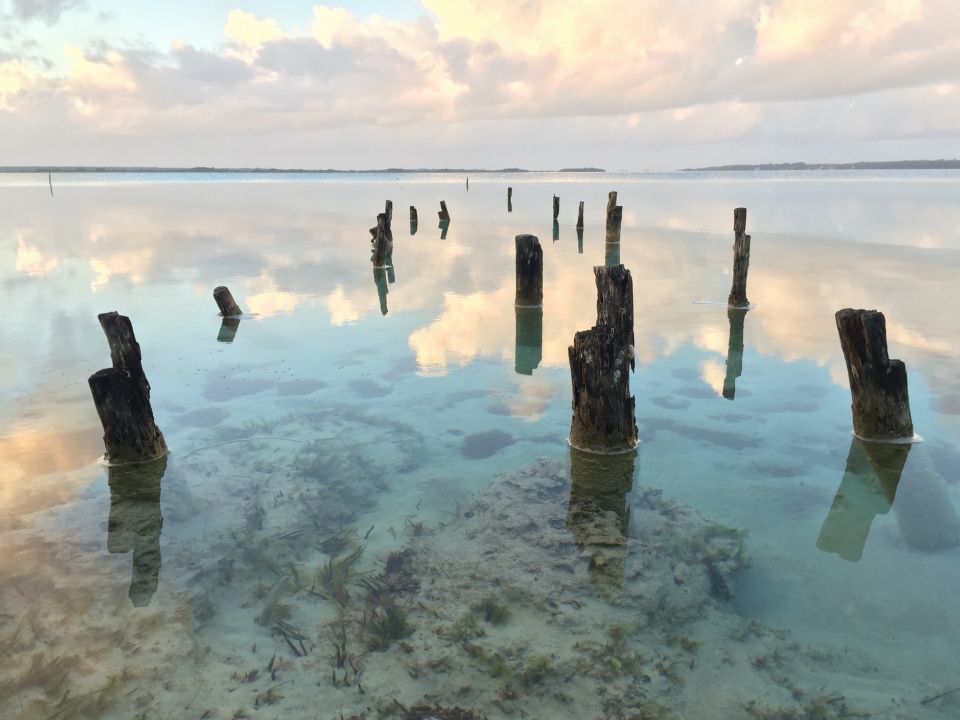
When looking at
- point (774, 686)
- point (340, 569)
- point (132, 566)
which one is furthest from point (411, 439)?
point (774, 686)

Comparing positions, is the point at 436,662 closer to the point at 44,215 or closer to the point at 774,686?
the point at 774,686

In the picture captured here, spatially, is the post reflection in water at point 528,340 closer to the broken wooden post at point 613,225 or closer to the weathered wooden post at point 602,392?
the weathered wooden post at point 602,392

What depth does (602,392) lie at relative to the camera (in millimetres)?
7629

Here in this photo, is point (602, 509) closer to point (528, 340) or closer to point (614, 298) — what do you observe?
point (614, 298)

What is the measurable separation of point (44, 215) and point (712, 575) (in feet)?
163

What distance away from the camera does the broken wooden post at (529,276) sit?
15.1 meters

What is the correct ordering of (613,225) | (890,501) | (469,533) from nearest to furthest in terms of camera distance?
(469,533)
(890,501)
(613,225)

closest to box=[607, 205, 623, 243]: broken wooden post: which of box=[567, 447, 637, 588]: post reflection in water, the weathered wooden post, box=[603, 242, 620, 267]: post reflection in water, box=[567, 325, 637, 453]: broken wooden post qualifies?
box=[603, 242, 620, 267]: post reflection in water

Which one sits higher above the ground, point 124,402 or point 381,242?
point 381,242

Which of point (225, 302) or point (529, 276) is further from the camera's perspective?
point (529, 276)

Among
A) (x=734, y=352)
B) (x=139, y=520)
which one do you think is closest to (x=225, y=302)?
(x=139, y=520)

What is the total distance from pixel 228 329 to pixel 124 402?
7.06 meters

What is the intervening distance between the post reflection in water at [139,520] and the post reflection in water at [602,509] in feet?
11.5

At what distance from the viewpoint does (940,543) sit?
591cm
